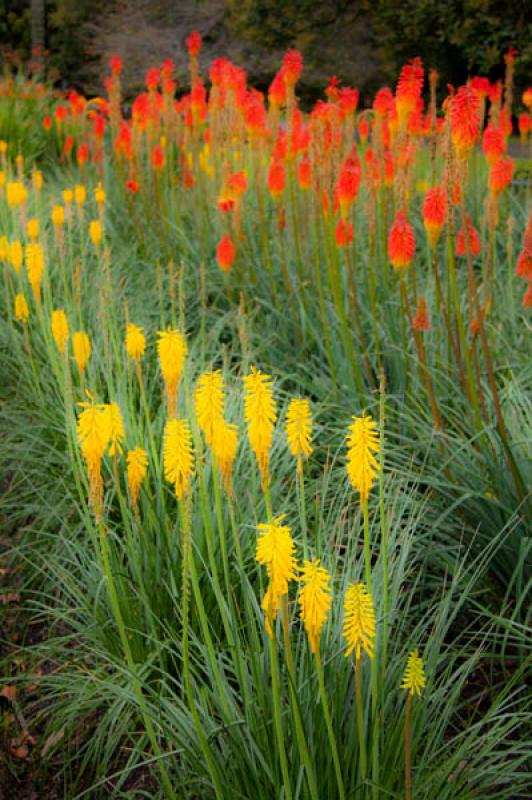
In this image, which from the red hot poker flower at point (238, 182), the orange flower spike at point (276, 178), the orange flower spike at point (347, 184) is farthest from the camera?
the red hot poker flower at point (238, 182)

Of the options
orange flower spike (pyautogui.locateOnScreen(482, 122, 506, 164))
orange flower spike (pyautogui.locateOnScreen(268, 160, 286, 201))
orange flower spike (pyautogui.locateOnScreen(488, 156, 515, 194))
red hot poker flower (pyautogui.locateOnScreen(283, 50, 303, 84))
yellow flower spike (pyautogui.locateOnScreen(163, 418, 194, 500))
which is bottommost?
yellow flower spike (pyautogui.locateOnScreen(163, 418, 194, 500))

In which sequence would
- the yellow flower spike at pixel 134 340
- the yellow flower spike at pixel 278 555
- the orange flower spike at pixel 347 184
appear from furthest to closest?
1. the orange flower spike at pixel 347 184
2. the yellow flower spike at pixel 134 340
3. the yellow flower spike at pixel 278 555

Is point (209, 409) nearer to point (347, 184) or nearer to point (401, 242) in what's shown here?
point (401, 242)

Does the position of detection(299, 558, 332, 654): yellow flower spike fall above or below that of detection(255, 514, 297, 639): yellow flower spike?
below

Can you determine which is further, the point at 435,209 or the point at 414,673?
the point at 435,209

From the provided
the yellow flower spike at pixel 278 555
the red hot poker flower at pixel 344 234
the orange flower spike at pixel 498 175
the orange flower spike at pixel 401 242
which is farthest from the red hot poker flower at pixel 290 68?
the yellow flower spike at pixel 278 555

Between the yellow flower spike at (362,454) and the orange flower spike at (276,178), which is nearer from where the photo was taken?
the yellow flower spike at (362,454)

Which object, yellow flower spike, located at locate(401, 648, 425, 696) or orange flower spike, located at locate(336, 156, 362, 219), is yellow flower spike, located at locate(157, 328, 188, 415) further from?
orange flower spike, located at locate(336, 156, 362, 219)

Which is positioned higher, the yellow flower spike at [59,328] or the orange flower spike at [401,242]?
the orange flower spike at [401,242]

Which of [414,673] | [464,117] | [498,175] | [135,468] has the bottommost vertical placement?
[414,673]

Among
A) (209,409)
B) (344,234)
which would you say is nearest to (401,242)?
(344,234)

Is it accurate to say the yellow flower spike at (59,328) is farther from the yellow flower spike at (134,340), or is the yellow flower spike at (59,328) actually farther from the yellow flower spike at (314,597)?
the yellow flower spike at (314,597)

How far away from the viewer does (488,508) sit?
2.53 metres

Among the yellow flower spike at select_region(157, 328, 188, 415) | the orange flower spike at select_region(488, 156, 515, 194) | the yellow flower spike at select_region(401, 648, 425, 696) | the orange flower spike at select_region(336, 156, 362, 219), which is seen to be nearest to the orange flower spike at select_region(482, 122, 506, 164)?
the orange flower spike at select_region(488, 156, 515, 194)
